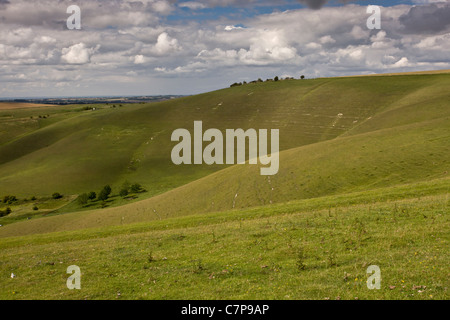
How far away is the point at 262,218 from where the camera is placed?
2900cm

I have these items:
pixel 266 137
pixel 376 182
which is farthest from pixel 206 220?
pixel 266 137

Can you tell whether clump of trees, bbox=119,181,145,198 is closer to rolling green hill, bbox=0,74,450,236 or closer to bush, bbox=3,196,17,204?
rolling green hill, bbox=0,74,450,236

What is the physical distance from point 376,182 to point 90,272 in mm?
33982

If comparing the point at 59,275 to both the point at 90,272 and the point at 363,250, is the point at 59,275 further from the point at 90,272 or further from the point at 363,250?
the point at 363,250

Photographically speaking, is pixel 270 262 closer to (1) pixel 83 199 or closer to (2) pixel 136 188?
(2) pixel 136 188

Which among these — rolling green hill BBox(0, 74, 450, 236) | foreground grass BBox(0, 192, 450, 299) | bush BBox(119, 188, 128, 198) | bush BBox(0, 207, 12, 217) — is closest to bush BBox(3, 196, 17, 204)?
rolling green hill BBox(0, 74, 450, 236)

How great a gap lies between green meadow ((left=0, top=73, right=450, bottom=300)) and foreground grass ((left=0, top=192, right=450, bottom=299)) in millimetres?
75

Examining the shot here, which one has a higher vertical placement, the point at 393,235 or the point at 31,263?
the point at 393,235

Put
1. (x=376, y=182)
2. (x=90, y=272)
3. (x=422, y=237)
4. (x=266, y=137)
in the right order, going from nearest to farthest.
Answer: (x=422, y=237) < (x=90, y=272) < (x=376, y=182) < (x=266, y=137)

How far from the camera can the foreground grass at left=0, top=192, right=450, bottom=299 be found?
1264cm

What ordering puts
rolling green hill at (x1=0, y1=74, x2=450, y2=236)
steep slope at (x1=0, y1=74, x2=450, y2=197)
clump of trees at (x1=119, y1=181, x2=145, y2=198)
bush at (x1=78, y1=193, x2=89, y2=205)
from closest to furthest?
rolling green hill at (x1=0, y1=74, x2=450, y2=236)
bush at (x1=78, y1=193, x2=89, y2=205)
clump of trees at (x1=119, y1=181, x2=145, y2=198)
steep slope at (x1=0, y1=74, x2=450, y2=197)

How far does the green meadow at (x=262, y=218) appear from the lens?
14.1 metres

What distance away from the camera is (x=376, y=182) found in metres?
39.7

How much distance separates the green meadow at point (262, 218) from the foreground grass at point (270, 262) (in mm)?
75
